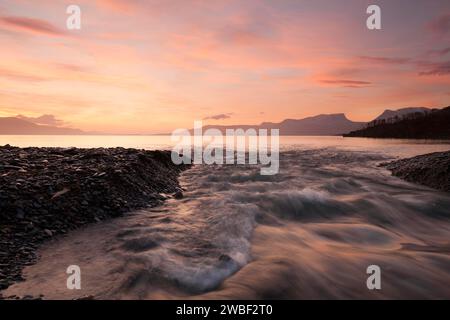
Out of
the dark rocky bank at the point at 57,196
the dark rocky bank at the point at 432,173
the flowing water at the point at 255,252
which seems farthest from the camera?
the dark rocky bank at the point at 432,173

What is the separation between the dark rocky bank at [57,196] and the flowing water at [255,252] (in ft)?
1.56

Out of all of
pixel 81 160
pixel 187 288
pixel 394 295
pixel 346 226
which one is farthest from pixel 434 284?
pixel 81 160

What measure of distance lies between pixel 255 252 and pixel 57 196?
6.12m

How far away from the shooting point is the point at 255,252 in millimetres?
7809

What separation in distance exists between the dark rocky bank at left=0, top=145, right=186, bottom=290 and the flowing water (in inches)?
18.7

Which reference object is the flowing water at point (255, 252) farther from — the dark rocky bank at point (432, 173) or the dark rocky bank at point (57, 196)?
the dark rocky bank at point (432, 173)

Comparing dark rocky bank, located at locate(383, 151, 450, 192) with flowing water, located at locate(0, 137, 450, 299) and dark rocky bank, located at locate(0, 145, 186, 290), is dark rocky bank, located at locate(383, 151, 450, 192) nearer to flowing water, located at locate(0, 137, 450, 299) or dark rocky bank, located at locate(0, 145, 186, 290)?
flowing water, located at locate(0, 137, 450, 299)

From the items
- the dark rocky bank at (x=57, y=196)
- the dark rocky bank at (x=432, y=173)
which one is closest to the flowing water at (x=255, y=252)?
the dark rocky bank at (x=57, y=196)

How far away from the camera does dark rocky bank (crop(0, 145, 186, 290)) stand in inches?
268

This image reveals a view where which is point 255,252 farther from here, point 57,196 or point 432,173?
point 432,173

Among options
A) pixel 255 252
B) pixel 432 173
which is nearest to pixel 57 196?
pixel 255 252

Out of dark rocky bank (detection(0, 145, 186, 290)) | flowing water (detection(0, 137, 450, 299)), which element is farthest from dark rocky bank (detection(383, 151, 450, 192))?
dark rocky bank (detection(0, 145, 186, 290))

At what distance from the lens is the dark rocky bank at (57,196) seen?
6.81 metres

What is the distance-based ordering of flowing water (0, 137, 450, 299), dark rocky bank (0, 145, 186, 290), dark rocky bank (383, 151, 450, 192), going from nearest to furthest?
flowing water (0, 137, 450, 299) < dark rocky bank (0, 145, 186, 290) < dark rocky bank (383, 151, 450, 192)
